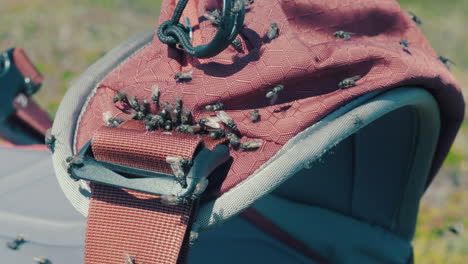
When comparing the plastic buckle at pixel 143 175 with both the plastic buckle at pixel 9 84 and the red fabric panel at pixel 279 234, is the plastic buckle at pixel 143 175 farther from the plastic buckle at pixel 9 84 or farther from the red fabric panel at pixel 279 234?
the plastic buckle at pixel 9 84

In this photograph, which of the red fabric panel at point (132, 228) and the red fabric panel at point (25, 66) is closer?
the red fabric panel at point (132, 228)

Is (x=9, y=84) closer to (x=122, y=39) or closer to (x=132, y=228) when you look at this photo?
(x=132, y=228)

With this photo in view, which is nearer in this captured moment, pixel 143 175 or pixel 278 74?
pixel 143 175

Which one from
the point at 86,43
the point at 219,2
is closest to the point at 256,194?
the point at 219,2

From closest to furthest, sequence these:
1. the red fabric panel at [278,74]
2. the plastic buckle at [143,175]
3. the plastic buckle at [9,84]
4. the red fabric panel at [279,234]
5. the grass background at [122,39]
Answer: the plastic buckle at [143,175], the red fabric panel at [278,74], the red fabric panel at [279,234], the plastic buckle at [9,84], the grass background at [122,39]

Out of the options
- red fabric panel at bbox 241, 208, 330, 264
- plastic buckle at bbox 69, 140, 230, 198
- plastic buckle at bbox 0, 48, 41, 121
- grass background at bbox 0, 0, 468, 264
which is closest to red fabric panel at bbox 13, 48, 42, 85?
plastic buckle at bbox 0, 48, 41, 121

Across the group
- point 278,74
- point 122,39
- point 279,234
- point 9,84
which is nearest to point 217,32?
point 278,74

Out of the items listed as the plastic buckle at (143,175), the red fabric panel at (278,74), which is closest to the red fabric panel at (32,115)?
the red fabric panel at (278,74)
